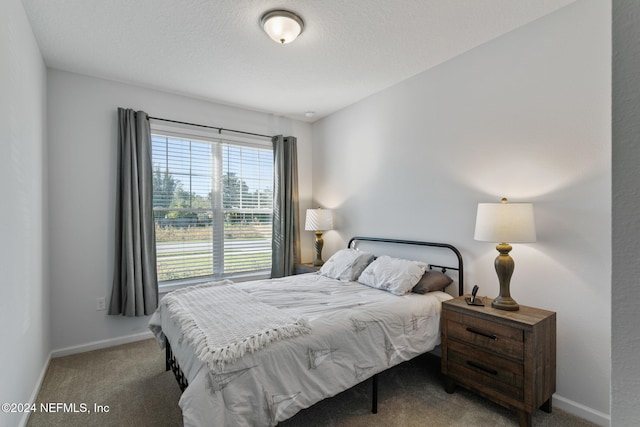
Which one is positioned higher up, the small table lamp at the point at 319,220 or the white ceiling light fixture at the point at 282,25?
the white ceiling light fixture at the point at 282,25

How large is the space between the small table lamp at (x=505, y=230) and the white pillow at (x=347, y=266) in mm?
1262

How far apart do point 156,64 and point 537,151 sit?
3355mm

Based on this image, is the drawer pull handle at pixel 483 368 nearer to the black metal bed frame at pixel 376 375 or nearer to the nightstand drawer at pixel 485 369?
the nightstand drawer at pixel 485 369

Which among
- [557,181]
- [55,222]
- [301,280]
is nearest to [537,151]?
[557,181]

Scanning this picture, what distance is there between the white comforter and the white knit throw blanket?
1.8 inches

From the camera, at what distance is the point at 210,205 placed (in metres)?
3.94

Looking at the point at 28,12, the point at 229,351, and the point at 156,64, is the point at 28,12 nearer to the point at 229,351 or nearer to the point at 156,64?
the point at 156,64

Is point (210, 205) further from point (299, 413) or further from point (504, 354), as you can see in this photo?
point (504, 354)

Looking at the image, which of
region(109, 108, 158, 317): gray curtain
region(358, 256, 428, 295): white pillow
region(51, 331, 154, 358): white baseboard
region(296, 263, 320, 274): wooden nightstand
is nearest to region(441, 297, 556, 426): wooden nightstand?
region(358, 256, 428, 295): white pillow

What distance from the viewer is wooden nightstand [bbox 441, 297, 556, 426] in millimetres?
1909

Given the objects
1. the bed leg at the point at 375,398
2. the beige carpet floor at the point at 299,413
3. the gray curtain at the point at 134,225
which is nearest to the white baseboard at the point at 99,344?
the beige carpet floor at the point at 299,413

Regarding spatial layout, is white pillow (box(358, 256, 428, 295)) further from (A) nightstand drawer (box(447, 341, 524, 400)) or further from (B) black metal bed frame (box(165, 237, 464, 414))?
(A) nightstand drawer (box(447, 341, 524, 400))

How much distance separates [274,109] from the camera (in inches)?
165

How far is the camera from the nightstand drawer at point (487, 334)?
1956mm
